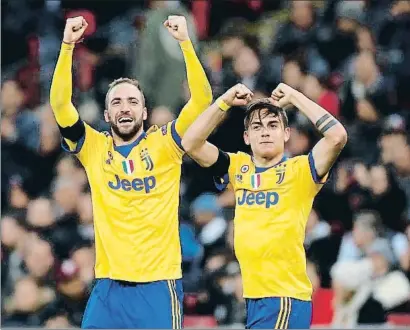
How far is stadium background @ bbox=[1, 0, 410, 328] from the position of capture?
13031mm

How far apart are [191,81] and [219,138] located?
Answer: 3967 mm

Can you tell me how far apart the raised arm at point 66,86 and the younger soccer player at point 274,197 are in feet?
2.79

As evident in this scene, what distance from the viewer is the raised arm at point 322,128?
9.65m

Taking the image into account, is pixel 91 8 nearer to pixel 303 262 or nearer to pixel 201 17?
pixel 201 17

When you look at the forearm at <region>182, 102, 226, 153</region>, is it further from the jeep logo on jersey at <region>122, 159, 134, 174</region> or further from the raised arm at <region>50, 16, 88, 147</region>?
the raised arm at <region>50, 16, 88, 147</region>

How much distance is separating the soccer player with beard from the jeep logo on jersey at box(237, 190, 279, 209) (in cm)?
54

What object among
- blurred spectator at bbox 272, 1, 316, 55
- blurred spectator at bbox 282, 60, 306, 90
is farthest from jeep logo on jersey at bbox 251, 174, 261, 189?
blurred spectator at bbox 272, 1, 316, 55

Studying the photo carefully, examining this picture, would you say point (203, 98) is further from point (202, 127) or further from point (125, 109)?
point (125, 109)

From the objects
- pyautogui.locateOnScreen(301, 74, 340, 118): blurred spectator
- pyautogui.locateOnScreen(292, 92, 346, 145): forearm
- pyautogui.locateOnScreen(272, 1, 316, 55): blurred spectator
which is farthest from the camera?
pyautogui.locateOnScreen(272, 1, 316, 55): blurred spectator

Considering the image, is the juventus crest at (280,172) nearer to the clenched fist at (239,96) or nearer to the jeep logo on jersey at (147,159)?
the clenched fist at (239,96)

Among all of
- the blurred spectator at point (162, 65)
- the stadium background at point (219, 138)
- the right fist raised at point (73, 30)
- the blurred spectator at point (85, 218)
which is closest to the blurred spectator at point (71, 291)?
the stadium background at point (219, 138)

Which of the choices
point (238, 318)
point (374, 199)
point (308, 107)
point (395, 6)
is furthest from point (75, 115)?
point (395, 6)

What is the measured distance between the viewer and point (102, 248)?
9953 millimetres

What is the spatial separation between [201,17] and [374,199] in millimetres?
3520
